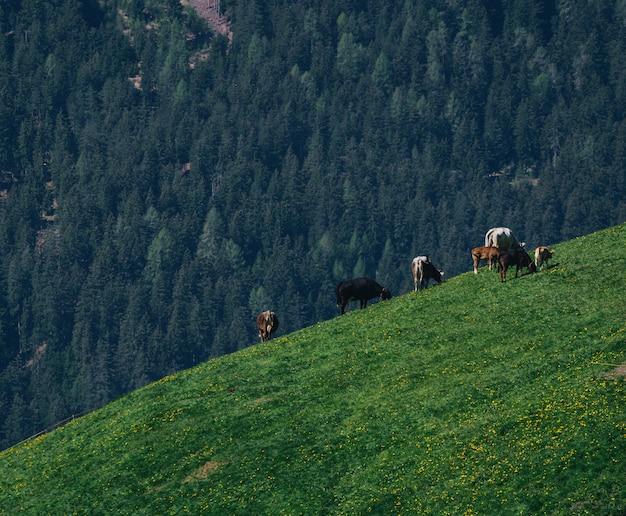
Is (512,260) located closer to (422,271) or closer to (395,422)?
(422,271)

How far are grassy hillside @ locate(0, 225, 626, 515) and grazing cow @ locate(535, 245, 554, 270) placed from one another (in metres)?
1.07

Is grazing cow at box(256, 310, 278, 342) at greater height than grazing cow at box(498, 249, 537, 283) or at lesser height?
lesser

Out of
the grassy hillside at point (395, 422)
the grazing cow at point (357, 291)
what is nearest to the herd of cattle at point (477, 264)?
the grazing cow at point (357, 291)

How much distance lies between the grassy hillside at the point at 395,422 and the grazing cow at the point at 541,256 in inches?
42.1

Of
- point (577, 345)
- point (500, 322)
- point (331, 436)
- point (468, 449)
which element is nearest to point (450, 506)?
point (468, 449)

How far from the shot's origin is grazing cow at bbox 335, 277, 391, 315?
81375 mm

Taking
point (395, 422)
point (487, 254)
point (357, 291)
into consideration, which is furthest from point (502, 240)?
point (395, 422)

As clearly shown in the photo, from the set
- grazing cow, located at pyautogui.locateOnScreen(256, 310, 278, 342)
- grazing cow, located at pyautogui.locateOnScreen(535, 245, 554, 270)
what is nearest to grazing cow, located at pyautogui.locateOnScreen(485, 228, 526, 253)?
grazing cow, located at pyautogui.locateOnScreen(535, 245, 554, 270)

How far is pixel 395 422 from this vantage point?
2331 inches

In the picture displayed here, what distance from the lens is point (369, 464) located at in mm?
56469

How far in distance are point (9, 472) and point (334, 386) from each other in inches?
663

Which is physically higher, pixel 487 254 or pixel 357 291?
pixel 487 254

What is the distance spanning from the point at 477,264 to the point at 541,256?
416 cm

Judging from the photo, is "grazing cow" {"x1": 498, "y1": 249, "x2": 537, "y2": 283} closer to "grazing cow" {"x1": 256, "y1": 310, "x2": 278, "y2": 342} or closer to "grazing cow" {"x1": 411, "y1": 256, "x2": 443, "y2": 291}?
"grazing cow" {"x1": 411, "y1": 256, "x2": 443, "y2": 291}
